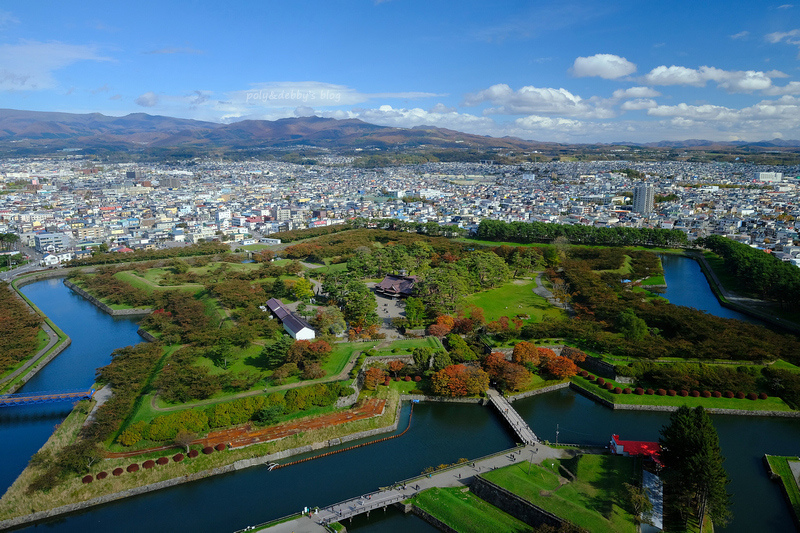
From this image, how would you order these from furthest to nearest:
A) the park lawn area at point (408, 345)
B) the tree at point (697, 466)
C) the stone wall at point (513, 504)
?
the park lawn area at point (408, 345) < the tree at point (697, 466) < the stone wall at point (513, 504)

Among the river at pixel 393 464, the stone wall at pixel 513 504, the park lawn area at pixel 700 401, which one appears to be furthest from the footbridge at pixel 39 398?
the park lawn area at pixel 700 401

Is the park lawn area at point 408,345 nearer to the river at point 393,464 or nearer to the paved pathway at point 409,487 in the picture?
the river at point 393,464

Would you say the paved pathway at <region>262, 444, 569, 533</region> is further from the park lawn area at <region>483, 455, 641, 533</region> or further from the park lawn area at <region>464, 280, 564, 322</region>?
the park lawn area at <region>464, 280, 564, 322</region>

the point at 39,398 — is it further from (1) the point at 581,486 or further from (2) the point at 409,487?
(1) the point at 581,486

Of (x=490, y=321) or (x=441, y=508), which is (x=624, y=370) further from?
(x=441, y=508)

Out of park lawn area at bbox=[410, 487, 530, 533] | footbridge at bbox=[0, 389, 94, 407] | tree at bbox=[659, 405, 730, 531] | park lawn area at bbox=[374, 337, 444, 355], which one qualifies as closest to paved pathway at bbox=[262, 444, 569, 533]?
park lawn area at bbox=[410, 487, 530, 533]

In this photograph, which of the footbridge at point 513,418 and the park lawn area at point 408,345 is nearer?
the footbridge at point 513,418

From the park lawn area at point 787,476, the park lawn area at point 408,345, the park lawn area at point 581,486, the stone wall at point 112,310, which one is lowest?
the stone wall at point 112,310
